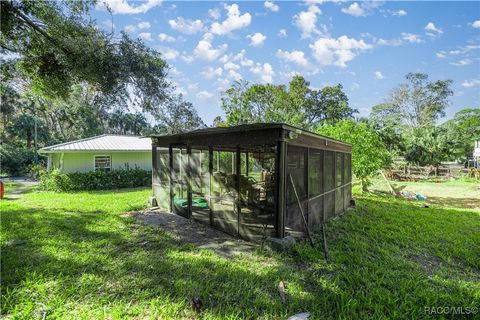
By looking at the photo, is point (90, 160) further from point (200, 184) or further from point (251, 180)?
→ point (251, 180)

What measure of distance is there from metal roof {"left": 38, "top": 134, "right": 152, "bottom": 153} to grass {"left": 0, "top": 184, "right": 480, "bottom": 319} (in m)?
7.83

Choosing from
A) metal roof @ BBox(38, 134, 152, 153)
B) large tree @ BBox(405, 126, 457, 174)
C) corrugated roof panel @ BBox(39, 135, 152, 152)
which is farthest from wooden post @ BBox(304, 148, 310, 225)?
large tree @ BBox(405, 126, 457, 174)

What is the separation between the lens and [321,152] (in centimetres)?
640

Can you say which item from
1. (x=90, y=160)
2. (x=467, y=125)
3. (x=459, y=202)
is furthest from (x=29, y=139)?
(x=467, y=125)

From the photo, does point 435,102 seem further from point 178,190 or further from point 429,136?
point 178,190

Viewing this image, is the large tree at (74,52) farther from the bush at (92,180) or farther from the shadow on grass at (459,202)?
the shadow on grass at (459,202)

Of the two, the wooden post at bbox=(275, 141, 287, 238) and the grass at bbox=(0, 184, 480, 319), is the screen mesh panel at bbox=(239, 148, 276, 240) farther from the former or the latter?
the grass at bbox=(0, 184, 480, 319)

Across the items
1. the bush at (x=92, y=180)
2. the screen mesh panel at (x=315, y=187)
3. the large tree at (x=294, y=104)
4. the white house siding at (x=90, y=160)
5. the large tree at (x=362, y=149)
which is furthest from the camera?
the large tree at (x=294, y=104)

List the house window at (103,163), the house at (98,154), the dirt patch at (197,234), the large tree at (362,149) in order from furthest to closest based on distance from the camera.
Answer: the house window at (103,163) < the house at (98,154) < the large tree at (362,149) < the dirt patch at (197,234)

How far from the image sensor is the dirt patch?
192 inches

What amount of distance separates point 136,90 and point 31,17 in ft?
10.3

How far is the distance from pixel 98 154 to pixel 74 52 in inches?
367

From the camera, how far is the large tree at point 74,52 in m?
6.28

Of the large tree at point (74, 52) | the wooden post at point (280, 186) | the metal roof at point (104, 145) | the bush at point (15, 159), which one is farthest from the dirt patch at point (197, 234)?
the bush at point (15, 159)
